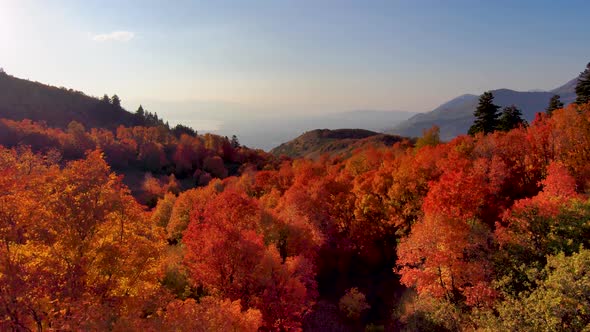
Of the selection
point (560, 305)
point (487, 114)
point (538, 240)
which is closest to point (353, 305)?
point (538, 240)

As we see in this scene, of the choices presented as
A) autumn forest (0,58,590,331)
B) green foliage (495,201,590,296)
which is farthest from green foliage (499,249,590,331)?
green foliage (495,201,590,296)

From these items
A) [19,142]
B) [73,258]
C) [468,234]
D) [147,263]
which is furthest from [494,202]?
[19,142]

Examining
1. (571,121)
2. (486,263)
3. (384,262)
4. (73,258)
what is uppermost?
(571,121)

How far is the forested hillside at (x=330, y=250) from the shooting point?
1941 cm

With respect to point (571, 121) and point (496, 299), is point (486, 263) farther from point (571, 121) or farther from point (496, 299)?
point (571, 121)

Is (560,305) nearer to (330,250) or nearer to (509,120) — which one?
(330,250)

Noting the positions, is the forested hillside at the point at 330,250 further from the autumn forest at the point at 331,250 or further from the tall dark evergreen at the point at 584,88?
the tall dark evergreen at the point at 584,88

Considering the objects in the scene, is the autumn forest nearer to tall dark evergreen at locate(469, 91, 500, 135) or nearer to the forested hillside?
the forested hillside

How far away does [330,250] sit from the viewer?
168 ft

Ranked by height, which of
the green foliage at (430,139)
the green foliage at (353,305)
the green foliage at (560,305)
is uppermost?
the green foliage at (430,139)

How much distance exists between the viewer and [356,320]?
44.6m

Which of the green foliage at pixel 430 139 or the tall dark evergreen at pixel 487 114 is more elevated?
the tall dark evergreen at pixel 487 114

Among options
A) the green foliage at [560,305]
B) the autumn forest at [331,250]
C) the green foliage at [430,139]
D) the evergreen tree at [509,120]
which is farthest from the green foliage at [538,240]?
the green foliage at [430,139]

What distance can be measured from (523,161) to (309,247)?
3680 cm
